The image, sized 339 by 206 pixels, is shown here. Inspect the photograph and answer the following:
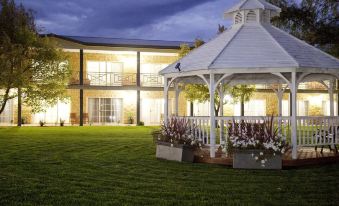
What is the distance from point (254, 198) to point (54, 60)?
71.9ft

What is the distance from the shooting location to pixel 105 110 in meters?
38.8

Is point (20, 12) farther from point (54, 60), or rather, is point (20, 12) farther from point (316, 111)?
point (316, 111)

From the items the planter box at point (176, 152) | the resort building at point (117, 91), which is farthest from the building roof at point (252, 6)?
the resort building at point (117, 91)

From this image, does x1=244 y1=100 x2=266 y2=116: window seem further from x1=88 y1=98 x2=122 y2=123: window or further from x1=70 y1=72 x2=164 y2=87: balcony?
x1=88 y1=98 x2=122 y2=123: window

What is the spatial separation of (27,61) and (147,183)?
1993 cm

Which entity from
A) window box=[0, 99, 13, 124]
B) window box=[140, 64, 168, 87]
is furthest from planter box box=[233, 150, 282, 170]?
window box=[0, 99, 13, 124]

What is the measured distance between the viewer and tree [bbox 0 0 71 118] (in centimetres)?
2684

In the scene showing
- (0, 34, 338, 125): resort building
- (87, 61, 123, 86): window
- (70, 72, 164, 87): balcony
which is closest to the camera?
(0, 34, 338, 125): resort building

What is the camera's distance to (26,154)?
15.6m

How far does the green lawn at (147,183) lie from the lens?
340 inches

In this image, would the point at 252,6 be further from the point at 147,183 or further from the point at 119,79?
the point at 119,79

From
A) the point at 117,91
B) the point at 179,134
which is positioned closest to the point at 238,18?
the point at 179,134

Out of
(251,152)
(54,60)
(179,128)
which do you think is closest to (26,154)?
(179,128)

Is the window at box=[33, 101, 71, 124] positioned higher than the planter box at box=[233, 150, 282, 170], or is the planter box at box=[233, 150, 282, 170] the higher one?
the window at box=[33, 101, 71, 124]
